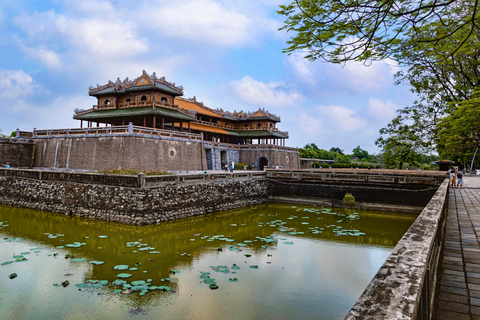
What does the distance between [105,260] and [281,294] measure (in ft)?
18.2

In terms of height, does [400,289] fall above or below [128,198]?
below

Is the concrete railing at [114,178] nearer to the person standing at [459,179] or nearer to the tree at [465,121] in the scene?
the tree at [465,121]

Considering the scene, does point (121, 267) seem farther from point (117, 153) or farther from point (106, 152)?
point (106, 152)

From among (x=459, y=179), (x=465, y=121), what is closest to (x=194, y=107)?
(x=459, y=179)

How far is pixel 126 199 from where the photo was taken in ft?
46.5

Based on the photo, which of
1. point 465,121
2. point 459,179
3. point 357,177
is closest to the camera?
point 465,121

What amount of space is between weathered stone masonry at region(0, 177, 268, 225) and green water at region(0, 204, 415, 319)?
0.64m

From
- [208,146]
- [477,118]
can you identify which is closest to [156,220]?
[477,118]

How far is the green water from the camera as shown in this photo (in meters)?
6.56

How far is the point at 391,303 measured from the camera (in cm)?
173

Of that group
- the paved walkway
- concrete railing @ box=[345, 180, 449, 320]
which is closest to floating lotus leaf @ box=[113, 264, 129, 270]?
the paved walkway

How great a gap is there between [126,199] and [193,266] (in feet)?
21.5

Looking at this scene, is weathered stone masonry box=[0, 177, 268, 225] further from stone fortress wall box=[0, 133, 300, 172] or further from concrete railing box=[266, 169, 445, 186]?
stone fortress wall box=[0, 133, 300, 172]

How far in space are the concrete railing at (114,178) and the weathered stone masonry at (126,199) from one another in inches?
8.9
